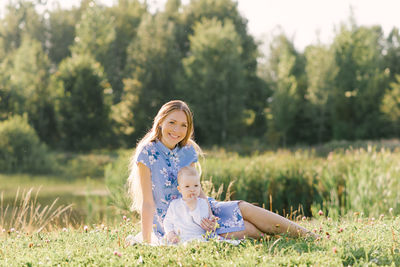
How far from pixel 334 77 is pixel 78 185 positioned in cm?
1580

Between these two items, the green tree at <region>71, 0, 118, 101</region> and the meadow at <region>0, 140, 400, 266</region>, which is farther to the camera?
the green tree at <region>71, 0, 118, 101</region>

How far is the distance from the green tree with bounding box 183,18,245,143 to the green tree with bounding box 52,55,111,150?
4.83 metres

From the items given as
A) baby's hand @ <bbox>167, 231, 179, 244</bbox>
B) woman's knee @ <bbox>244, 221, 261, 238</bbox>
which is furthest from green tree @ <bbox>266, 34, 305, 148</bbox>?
baby's hand @ <bbox>167, 231, 179, 244</bbox>

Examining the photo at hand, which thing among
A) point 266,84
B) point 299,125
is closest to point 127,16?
point 266,84

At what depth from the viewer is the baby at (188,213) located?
11.0ft

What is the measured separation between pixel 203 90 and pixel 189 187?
66.4 ft

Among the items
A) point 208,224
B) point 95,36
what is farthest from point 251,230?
point 95,36

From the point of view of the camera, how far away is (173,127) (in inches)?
144

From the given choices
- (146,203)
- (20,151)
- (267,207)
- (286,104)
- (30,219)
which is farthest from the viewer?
(286,104)

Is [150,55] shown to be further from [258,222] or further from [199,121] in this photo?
[258,222]

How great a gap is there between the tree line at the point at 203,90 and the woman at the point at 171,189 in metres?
19.3

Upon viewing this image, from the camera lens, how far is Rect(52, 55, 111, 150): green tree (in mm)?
22297

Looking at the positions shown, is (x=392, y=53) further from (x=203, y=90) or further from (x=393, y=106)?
(x=203, y=90)

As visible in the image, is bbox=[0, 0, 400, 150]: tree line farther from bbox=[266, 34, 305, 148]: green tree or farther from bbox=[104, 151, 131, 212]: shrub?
bbox=[104, 151, 131, 212]: shrub
